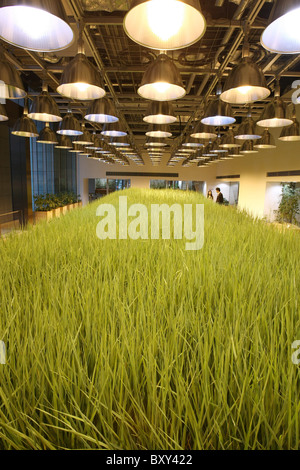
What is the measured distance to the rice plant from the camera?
48cm

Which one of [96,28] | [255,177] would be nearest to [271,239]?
[96,28]

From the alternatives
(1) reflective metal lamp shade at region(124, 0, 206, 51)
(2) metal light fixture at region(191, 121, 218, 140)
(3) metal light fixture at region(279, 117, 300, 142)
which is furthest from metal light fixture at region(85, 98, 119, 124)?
(3) metal light fixture at region(279, 117, 300, 142)

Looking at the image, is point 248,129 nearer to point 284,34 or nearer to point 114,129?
point 114,129

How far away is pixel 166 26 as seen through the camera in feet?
3.65

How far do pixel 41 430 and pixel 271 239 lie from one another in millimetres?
1744

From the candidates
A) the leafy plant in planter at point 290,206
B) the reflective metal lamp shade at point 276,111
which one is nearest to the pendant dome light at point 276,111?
the reflective metal lamp shade at point 276,111

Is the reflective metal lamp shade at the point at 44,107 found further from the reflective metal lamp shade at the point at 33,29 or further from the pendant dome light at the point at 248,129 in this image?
the pendant dome light at the point at 248,129

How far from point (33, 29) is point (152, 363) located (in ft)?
4.45

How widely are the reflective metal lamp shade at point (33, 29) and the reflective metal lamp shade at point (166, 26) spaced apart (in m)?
0.30

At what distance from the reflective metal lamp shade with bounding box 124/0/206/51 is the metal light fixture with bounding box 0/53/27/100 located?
1.05 metres

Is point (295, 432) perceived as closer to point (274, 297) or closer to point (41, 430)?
point (41, 430)

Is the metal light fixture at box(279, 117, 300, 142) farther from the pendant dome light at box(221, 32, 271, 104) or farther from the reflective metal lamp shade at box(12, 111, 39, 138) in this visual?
the reflective metal lamp shade at box(12, 111, 39, 138)

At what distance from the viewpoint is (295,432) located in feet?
1.57

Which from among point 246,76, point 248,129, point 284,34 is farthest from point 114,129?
point 284,34
